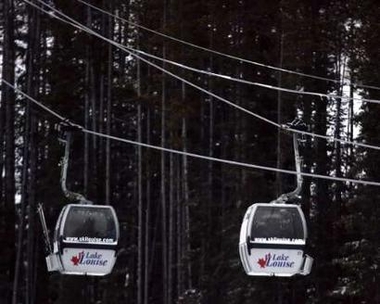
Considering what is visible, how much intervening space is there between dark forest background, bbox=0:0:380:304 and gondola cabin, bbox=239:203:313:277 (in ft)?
15.1

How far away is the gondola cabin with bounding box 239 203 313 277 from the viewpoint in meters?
13.9

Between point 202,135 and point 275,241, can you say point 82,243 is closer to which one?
point 275,241

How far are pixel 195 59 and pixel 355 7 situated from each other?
16.1ft

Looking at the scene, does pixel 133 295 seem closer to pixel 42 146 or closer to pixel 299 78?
pixel 42 146

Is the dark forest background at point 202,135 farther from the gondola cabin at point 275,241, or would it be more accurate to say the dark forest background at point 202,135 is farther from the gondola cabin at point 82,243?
the gondola cabin at point 82,243

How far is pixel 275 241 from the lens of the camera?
14078 millimetres

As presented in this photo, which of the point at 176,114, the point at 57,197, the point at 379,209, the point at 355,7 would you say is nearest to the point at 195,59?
the point at 176,114

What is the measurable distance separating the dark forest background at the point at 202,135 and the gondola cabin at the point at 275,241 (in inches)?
181

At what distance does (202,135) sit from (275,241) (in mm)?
12288

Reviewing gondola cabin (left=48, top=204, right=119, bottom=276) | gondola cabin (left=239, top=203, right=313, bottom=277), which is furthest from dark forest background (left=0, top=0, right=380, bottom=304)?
gondola cabin (left=48, top=204, right=119, bottom=276)

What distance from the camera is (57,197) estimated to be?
99.1ft

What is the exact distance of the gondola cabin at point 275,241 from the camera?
13.9 metres

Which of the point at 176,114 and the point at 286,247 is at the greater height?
the point at 176,114

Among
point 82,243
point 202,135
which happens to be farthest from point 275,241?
point 202,135
